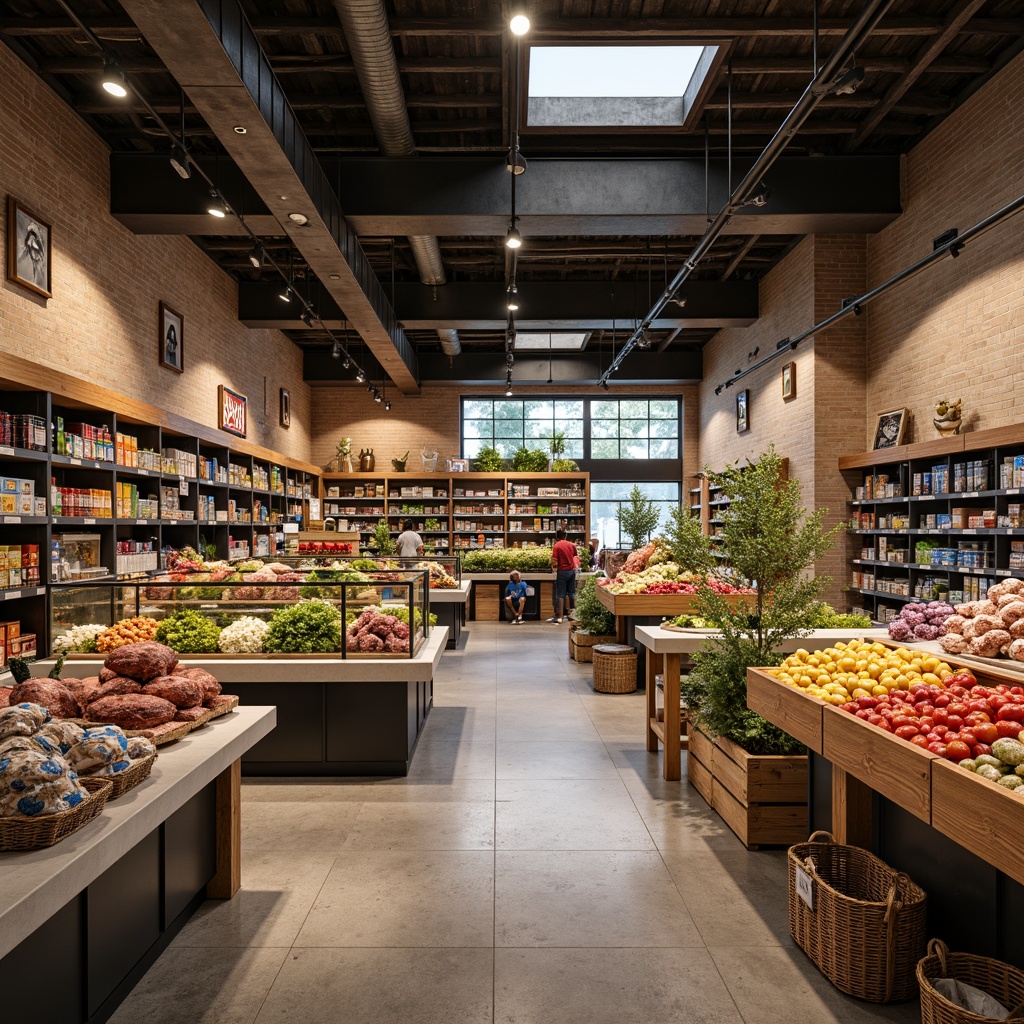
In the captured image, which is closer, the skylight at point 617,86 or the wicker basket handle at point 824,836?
the wicker basket handle at point 824,836

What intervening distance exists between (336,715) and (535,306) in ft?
26.5

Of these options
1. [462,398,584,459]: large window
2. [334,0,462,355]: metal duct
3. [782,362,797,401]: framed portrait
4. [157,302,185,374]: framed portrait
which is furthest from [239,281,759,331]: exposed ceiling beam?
[462,398,584,459]: large window

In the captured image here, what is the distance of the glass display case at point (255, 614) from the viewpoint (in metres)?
4.88

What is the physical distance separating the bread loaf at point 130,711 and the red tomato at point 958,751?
264cm

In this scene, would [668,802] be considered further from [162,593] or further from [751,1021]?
[162,593]

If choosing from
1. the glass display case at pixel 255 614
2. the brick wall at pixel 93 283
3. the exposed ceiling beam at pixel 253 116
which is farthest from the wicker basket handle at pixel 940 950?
the brick wall at pixel 93 283

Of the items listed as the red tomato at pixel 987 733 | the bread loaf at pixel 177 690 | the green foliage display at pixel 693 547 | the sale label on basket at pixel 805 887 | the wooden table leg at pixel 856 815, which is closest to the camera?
the red tomato at pixel 987 733

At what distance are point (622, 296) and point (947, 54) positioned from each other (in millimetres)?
5547

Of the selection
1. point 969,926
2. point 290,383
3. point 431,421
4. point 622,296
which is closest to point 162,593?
point 969,926

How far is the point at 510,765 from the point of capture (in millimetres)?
5191

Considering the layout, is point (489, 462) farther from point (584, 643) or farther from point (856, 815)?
point (856, 815)

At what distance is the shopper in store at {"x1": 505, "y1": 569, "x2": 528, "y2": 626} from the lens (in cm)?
1303

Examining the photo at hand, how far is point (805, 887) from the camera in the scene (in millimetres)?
2781

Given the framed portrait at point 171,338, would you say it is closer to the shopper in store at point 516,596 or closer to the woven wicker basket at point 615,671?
the woven wicker basket at point 615,671
